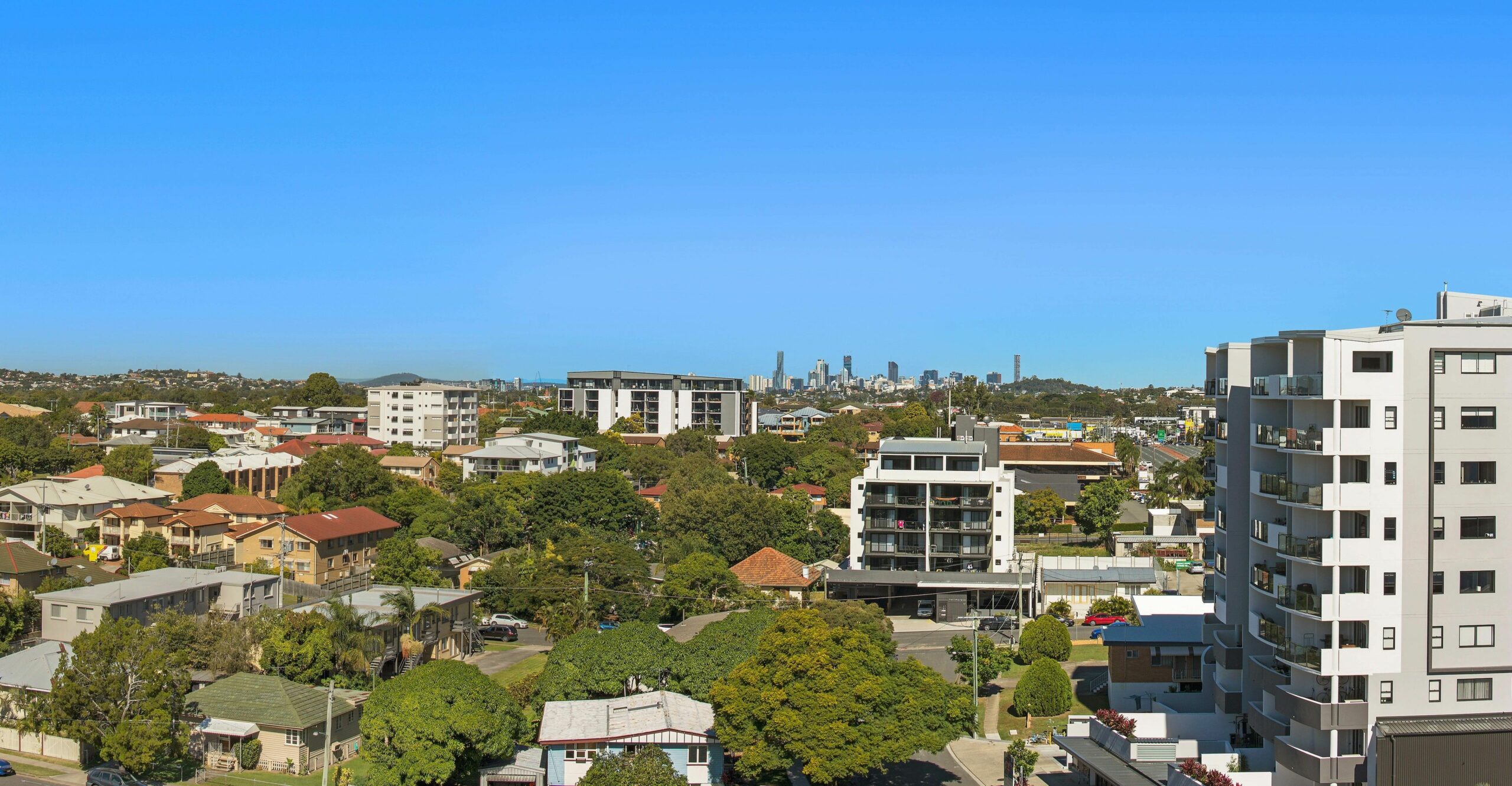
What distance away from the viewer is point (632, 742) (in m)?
25.5

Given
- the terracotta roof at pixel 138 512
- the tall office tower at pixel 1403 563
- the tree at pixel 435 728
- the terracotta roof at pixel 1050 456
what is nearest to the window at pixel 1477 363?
the tall office tower at pixel 1403 563

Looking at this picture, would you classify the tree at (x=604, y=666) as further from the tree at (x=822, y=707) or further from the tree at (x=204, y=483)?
the tree at (x=204, y=483)

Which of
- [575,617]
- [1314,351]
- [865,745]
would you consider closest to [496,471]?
[575,617]

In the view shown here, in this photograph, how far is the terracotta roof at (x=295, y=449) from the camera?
79.8 m

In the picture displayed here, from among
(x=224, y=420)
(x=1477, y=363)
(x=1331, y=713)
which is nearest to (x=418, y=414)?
(x=224, y=420)

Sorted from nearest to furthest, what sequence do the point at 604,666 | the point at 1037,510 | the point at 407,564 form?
1. the point at 604,666
2. the point at 407,564
3. the point at 1037,510

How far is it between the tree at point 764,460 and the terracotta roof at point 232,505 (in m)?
39.3

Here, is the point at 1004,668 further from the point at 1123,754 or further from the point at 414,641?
the point at 414,641

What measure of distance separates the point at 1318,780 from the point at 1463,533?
5589 mm

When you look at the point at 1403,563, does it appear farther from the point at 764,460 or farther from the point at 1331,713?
the point at 764,460

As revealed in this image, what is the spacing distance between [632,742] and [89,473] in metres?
55.0

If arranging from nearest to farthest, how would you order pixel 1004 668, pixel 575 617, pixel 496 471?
pixel 1004 668, pixel 575 617, pixel 496 471

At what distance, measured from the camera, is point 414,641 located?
119 feet

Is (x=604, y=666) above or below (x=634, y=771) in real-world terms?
above
